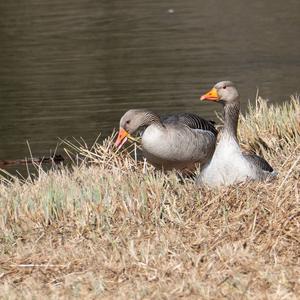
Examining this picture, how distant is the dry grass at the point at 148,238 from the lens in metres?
5.41

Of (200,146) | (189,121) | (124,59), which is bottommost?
(124,59)

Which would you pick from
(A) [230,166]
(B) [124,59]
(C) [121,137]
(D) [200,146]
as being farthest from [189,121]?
(B) [124,59]

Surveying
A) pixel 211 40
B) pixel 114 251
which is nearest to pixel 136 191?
pixel 114 251

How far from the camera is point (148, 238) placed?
622cm

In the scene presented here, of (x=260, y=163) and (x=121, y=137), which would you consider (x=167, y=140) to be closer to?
(x=121, y=137)

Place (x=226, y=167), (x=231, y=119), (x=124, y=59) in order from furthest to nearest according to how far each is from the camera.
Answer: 1. (x=124, y=59)
2. (x=231, y=119)
3. (x=226, y=167)

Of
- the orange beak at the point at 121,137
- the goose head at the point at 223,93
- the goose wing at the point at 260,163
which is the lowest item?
the goose wing at the point at 260,163

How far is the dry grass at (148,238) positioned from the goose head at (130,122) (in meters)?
0.27

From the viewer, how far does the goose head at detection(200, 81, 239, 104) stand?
7.95m

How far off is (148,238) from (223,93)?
2.08 m

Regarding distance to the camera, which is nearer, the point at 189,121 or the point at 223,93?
the point at 223,93

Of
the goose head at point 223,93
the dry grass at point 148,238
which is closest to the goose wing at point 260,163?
the dry grass at point 148,238

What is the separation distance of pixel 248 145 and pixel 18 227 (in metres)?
3.10

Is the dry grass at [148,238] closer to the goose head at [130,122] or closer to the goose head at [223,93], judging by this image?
the goose head at [130,122]
